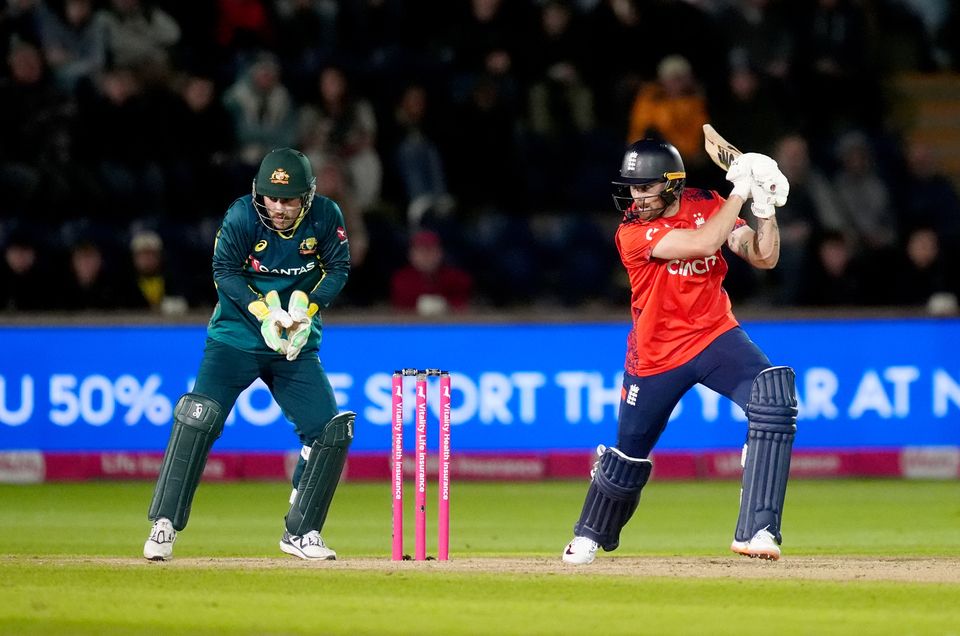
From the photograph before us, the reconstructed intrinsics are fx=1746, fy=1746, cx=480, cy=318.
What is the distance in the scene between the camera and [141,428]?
1432cm

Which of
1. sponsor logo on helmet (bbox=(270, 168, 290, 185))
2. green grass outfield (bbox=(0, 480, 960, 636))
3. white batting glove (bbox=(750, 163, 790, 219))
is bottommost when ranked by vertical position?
green grass outfield (bbox=(0, 480, 960, 636))

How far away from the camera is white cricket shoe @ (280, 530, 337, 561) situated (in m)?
8.97

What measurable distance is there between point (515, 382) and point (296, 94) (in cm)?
443

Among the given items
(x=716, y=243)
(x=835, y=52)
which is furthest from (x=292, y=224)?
(x=835, y=52)

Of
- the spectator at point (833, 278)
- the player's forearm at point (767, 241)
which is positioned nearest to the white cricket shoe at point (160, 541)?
the player's forearm at point (767, 241)

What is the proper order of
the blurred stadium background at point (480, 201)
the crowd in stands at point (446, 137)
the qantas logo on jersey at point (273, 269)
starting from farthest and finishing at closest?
the crowd in stands at point (446, 137), the blurred stadium background at point (480, 201), the qantas logo on jersey at point (273, 269)

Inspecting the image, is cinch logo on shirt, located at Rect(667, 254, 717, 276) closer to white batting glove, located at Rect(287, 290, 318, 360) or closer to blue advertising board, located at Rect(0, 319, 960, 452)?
white batting glove, located at Rect(287, 290, 318, 360)

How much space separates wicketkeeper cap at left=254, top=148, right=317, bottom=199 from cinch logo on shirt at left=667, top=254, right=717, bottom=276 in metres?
1.88

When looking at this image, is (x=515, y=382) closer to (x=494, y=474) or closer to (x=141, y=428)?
(x=494, y=474)

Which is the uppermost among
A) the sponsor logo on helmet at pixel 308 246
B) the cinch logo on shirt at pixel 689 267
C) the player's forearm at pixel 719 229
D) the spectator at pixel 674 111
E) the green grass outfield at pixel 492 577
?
the spectator at pixel 674 111

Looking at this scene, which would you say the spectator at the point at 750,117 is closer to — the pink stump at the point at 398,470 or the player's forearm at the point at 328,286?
the player's forearm at the point at 328,286

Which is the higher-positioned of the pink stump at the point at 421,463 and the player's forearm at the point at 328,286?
the player's forearm at the point at 328,286

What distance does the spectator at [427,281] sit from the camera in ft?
50.0

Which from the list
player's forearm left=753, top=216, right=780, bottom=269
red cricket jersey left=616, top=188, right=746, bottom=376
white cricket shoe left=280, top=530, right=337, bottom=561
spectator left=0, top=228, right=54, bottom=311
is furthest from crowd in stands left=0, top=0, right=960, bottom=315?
player's forearm left=753, top=216, right=780, bottom=269
